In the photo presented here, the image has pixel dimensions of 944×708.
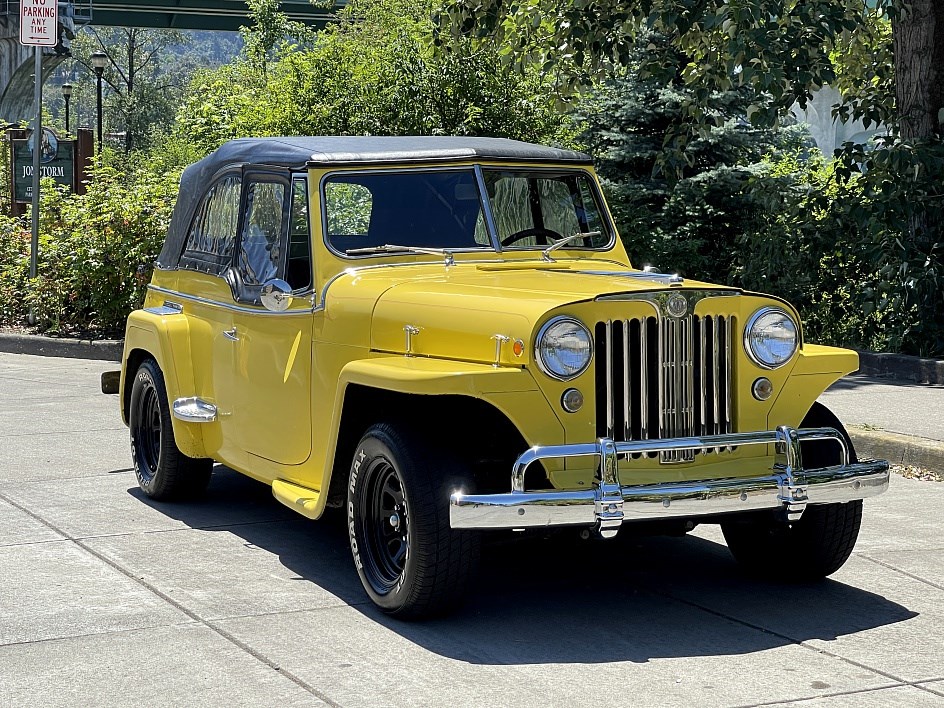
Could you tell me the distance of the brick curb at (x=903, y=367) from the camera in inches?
455

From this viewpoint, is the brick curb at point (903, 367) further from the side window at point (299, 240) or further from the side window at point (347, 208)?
the side window at point (299, 240)

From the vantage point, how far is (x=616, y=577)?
6031 mm

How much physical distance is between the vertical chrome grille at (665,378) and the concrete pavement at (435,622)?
2.44ft

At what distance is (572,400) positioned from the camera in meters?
5.14

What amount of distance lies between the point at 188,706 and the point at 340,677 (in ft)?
1.74

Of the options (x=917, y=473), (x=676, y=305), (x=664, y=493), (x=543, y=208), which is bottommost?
(x=917, y=473)

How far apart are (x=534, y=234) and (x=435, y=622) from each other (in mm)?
2278

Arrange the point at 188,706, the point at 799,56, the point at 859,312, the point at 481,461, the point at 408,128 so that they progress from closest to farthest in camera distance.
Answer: the point at 188,706
the point at 481,461
the point at 799,56
the point at 859,312
the point at 408,128

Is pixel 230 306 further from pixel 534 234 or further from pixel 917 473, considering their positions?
pixel 917 473

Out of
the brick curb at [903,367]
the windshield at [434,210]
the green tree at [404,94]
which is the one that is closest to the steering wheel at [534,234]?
the windshield at [434,210]

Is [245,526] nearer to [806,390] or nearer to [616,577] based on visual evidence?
[616,577]

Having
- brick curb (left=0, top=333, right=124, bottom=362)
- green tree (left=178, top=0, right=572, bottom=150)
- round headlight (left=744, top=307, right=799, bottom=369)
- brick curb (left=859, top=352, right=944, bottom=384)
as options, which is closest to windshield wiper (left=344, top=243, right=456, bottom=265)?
round headlight (left=744, top=307, right=799, bottom=369)

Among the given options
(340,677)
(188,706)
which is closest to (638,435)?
(340,677)

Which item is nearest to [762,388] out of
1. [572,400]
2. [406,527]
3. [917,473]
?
[572,400]
